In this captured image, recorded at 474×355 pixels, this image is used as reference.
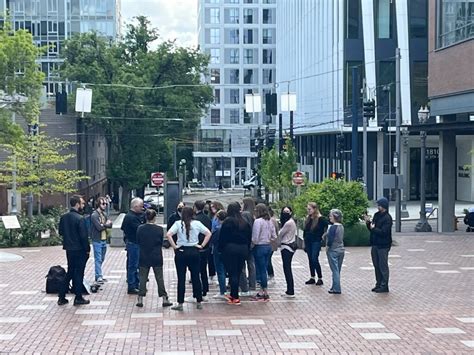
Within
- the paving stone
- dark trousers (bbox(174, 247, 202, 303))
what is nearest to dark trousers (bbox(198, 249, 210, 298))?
dark trousers (bbox(174, 247, 202, 303))

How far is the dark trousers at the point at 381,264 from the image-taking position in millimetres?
15883

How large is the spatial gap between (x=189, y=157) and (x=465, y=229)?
76129 millimetres

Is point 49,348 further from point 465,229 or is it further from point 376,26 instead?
point 376,26

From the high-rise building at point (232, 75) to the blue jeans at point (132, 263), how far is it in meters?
90.9

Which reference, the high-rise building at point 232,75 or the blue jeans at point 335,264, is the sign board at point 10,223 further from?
the high-rise building at point 232,75

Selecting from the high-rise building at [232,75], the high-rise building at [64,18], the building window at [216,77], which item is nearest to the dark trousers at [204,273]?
the high-rise building at [64,18]

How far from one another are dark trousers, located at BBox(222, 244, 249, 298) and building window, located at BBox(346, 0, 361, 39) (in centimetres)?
4562

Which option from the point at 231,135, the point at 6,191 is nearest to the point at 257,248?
the point at 6,191

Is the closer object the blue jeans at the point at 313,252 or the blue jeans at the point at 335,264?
the blue jeans at the point at 335,264

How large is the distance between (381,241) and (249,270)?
8.01 feet

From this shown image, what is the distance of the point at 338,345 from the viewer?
37.1 ft

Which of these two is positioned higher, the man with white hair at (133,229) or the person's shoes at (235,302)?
the man with white hair at (133,229)

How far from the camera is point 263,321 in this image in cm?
1305

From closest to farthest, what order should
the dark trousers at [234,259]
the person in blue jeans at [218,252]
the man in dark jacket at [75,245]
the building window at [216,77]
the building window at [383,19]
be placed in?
the dark trousers at [234,259] < the man in dark jacket at [75,245] < the person in blue jeans at [218,252] < the building window at [383,19] < the building window at [216,77]
